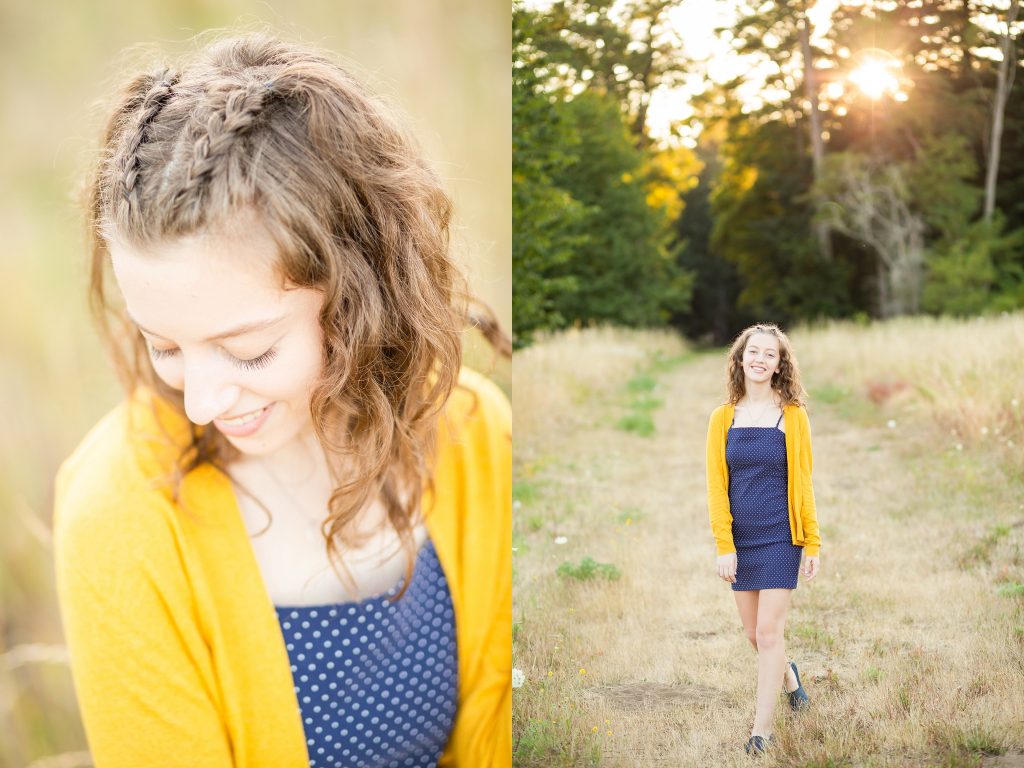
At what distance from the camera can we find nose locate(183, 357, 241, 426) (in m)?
1.29

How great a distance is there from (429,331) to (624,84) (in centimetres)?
105

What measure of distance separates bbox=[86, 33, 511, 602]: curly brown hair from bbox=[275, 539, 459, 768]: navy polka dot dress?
0.13 metres

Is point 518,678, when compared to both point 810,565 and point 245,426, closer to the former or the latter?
point 810,565

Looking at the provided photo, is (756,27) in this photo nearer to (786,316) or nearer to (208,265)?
(786,316)

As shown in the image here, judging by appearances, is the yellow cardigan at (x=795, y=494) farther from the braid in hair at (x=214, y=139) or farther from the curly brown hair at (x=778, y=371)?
the braid in hair at (x=214, y=139)

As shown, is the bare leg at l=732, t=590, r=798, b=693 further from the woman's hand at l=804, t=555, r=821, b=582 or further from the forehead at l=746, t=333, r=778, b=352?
the forehead at l=746, t=333, r=778, b=352

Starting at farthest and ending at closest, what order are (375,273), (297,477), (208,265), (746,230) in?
(746,230) < (297,477) < (375,273) < (208,265)

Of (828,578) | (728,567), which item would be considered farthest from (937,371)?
(728,567)

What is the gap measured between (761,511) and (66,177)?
1.67 metres

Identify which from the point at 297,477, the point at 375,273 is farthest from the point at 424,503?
the point at 375,273

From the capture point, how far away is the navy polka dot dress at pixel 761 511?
181 centimetres

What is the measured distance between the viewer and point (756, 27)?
1988mm

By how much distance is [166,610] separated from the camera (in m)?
1.48

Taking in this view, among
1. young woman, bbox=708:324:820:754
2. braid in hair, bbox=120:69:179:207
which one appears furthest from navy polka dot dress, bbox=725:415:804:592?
braid in hair, bbox=120:69:179:207
